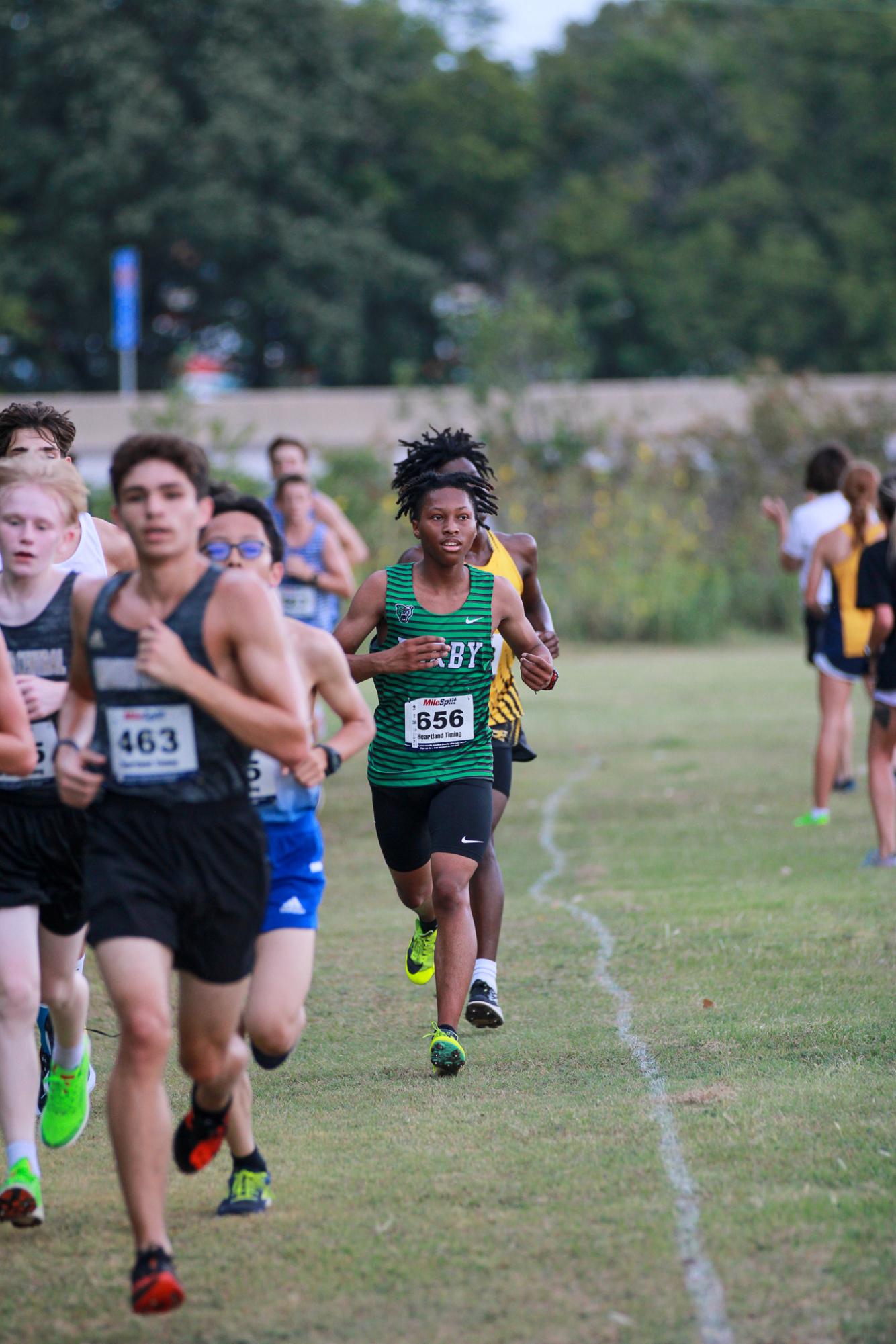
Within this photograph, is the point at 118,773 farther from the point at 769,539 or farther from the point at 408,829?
the point at 769,539

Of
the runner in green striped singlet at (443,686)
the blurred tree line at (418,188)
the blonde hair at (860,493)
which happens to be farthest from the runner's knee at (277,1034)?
the blurred tree line at (418,188)

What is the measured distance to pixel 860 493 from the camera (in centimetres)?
1098

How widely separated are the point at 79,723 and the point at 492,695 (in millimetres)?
2921

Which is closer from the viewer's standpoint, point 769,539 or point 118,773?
point 118,773

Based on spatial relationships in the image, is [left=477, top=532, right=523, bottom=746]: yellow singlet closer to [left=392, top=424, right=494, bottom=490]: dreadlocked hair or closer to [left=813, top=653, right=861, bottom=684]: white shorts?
[left=392, top=424, right=494, bottom=490]: dreadlocked hair

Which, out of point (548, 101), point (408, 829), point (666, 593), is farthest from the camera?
point (548, 101)

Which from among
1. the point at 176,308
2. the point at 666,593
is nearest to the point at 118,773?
the point at 666,593

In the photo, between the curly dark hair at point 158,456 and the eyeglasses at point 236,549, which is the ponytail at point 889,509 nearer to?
the eyeglasses at point 236,549

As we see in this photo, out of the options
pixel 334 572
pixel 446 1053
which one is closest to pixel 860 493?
pixel 334 572

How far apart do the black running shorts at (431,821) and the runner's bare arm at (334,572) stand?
5726mm

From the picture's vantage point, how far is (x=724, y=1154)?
17.7ft

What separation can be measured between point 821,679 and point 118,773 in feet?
26.7

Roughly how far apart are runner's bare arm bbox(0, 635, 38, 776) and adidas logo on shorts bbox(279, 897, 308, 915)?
30.0 inches

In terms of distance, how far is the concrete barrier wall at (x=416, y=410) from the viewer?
31.0m
